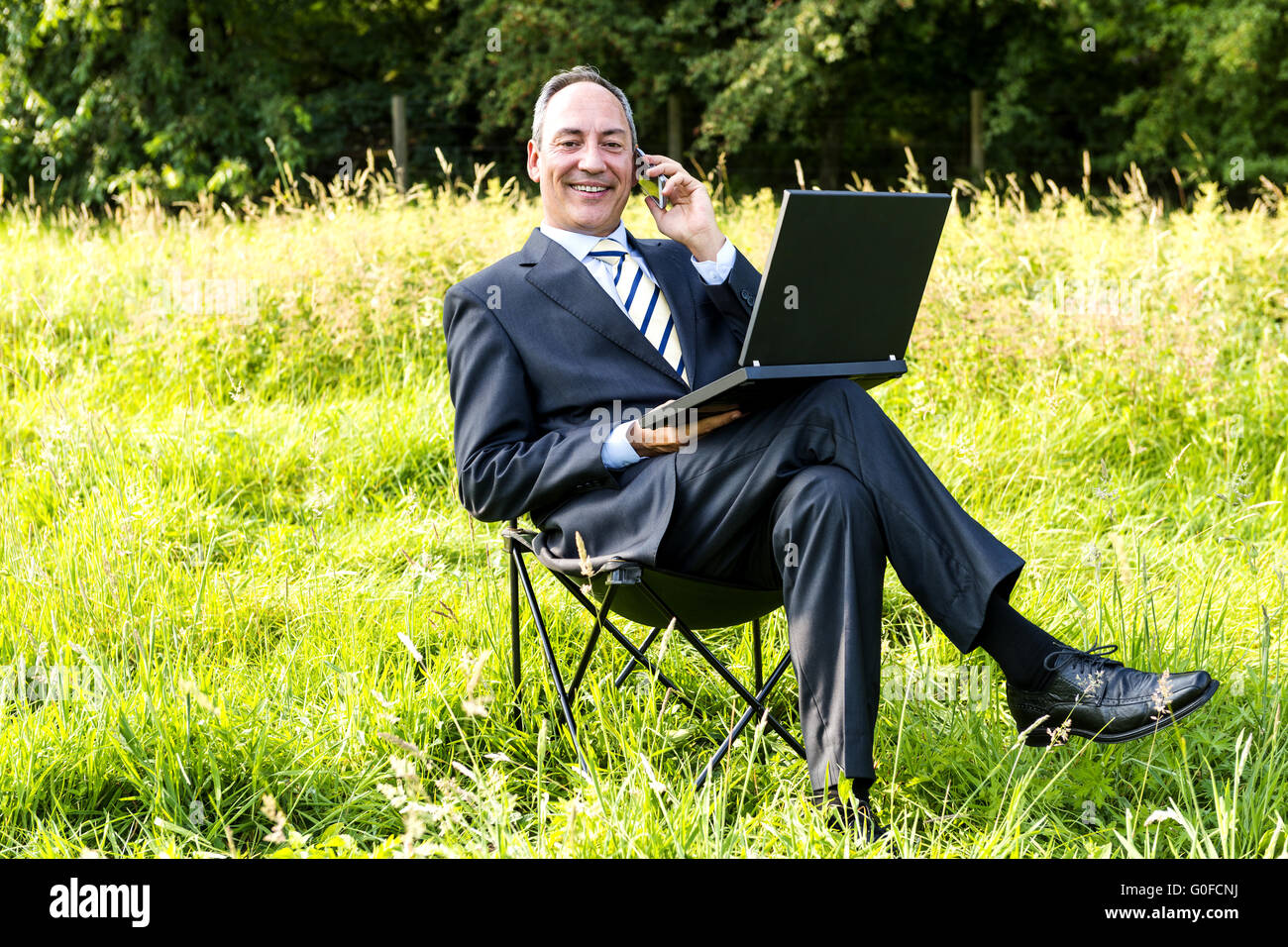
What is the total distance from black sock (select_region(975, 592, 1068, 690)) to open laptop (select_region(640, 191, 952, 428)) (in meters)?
Answer: 0.51

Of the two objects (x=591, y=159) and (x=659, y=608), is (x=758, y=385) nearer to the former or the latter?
(x=659, y=608)

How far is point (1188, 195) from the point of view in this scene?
50.0 feet

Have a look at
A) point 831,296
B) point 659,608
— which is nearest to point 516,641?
point 659,608

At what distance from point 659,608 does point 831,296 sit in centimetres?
72

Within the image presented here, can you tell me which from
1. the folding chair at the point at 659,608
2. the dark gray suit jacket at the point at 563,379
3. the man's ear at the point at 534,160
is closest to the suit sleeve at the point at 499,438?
the dark gray suit jacket at the point at 563,379

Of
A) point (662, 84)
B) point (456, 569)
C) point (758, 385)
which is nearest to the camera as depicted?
point (758, 385)

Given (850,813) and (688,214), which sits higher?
(688,214)

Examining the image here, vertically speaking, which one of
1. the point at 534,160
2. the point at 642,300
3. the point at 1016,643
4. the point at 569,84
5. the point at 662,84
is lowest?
the point at 1016,643

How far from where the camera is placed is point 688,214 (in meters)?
2.70

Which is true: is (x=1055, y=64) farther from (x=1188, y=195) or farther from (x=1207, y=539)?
(x=1207, y=539)

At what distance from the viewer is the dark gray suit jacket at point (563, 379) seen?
2.36 m

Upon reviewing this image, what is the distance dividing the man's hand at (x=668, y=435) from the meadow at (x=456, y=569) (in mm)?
508

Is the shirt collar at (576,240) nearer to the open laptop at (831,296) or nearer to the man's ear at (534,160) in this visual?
the man's ear at (534,160)

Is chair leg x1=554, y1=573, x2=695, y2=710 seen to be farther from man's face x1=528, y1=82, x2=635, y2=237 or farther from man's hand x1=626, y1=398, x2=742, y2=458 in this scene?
man's face x1=528, y1=82, x2=635, y2=237
